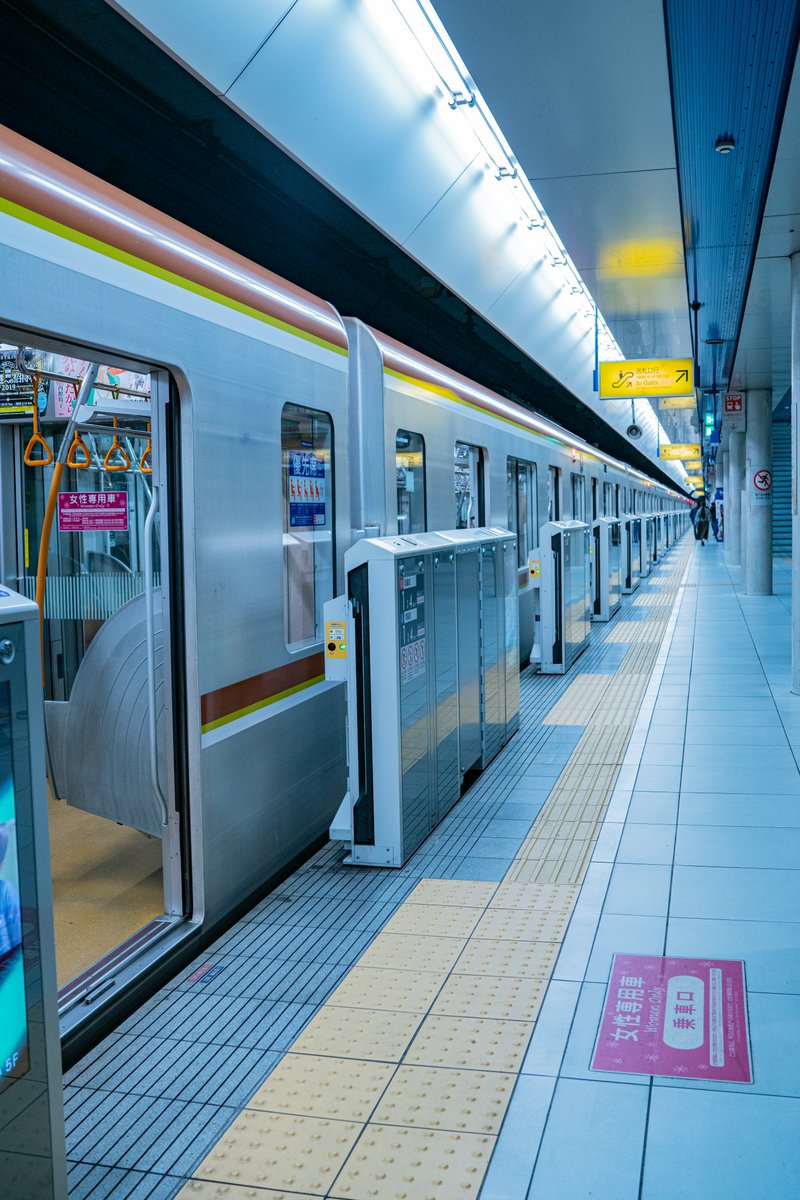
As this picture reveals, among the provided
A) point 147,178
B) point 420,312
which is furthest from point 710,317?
point 147,178

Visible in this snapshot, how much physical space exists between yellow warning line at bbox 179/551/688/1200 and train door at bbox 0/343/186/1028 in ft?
2.47

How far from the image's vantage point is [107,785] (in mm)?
4441

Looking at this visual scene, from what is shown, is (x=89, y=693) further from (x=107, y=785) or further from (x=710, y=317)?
(x=710, y=317)

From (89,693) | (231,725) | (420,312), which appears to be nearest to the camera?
(231,725)

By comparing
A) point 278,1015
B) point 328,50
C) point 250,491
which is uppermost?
point 328,50

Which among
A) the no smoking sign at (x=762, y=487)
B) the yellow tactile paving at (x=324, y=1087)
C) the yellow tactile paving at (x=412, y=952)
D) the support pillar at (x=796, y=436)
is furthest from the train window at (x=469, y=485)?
the no smoking sign at (x=762, y=487)

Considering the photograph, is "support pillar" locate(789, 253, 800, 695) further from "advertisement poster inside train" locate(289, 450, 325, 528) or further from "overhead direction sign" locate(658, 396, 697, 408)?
"overhead direction sign" locate(658, 396, 697, 408)

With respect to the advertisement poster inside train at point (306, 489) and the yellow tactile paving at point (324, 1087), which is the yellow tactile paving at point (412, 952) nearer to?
the yellow tactile paving at point (324, 1087)

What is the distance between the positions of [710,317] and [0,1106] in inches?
366

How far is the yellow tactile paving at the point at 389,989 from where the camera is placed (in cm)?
358

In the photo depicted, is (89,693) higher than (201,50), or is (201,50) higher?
(201,50)

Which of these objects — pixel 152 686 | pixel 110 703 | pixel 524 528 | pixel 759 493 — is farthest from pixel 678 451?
pixel 152 686

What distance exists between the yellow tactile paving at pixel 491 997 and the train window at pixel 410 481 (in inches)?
131

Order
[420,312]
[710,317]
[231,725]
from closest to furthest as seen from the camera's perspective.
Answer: [231,725], [420,312], [710,317]
